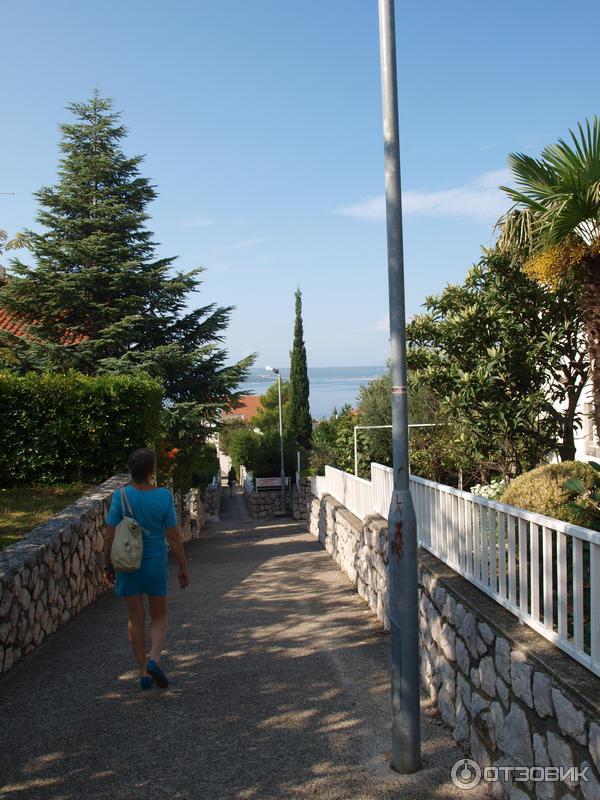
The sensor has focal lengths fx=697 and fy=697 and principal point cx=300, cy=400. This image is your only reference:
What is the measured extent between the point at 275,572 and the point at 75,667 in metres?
4.90

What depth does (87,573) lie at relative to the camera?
321 inches

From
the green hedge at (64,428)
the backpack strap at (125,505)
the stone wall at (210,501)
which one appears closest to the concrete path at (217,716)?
the backpack strap at (125,505)

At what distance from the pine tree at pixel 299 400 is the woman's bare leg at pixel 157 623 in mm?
40787

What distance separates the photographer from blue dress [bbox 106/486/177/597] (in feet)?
17.0

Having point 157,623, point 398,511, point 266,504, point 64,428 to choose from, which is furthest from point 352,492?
point 266,504

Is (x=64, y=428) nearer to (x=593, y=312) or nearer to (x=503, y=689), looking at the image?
(x=593, y=312)

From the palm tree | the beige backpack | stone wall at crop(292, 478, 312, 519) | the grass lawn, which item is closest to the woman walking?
the beige backpack

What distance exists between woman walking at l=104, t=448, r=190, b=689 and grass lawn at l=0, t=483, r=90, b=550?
2.95 m

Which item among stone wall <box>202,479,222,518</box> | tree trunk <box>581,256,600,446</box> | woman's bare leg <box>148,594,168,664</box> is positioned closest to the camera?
woman's bare leg <box>148,594,168,664</box>

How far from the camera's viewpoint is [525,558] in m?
4.11

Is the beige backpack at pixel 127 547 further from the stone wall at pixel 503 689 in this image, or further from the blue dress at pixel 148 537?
the stone wall at pixel 503 689

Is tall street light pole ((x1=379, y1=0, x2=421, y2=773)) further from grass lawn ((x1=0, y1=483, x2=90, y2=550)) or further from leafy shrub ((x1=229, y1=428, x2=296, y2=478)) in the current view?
leafy shrub ((x1=229, y1=428, x2=296, y2=478))

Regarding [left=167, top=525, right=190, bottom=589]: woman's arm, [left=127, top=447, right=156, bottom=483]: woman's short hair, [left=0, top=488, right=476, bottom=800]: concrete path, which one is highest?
[left=127, top=447, right=156, bottom=483]: woman's short hair

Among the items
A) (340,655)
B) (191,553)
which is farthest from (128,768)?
(191,553)
